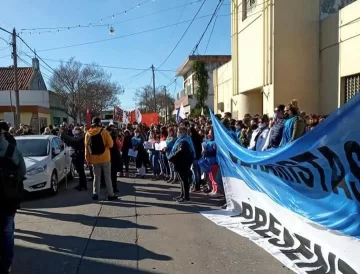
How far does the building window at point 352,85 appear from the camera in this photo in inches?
508

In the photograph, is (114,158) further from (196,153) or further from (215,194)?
(215,194)

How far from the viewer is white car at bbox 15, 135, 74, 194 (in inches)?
345

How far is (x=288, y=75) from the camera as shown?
1588 cm

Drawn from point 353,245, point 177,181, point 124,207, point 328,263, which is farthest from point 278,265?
point 177,181

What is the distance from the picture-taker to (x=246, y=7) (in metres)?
19.3

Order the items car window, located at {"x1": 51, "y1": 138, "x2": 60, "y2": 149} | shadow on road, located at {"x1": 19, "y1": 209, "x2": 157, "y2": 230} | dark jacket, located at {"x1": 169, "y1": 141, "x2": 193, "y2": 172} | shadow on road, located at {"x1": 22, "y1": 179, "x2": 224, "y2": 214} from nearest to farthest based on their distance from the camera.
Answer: shadow on road, located at {"x1": 19, "y1": 209, "x2": 157, "y2": 230}
shadow on road, located at {"x1": 22, "y1": 179, "x2": 224, "y2": 214}
dark jacket, located at {"x1": 169, "y1": 141, "x2": 193, "y2": 172}
car window, located at {"x1": 51, "y1": 138, "x2": 60, "y2": 149}

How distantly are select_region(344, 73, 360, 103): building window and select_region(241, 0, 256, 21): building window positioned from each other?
271 inches

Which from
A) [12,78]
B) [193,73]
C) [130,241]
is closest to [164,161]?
[130,241]

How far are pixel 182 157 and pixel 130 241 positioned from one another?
2.87 m

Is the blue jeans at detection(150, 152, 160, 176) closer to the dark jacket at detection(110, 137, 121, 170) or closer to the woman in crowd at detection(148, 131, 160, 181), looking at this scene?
the woman in crowd at detection(148, 131, 160, 181)

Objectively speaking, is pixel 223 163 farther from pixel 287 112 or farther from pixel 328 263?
pixel 328 263

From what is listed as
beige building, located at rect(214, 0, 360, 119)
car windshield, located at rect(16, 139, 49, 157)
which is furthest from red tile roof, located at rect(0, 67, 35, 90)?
car windshield, located at rect(16, 139, 49, 157)

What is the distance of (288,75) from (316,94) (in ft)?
4.85

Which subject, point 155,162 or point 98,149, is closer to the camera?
point 98,149
